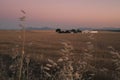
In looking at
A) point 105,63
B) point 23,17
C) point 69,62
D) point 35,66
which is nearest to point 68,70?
point 69,62

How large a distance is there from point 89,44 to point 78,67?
433 millimetres

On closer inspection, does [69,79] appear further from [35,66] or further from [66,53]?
[35,66]

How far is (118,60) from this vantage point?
432 cm

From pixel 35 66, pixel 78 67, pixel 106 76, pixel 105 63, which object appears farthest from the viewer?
pixel 105 63

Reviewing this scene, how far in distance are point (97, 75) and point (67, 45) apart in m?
8.10

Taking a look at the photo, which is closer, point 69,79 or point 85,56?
point 69,79

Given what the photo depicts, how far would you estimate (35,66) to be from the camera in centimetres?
1315

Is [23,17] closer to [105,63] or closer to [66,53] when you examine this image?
[66,53]

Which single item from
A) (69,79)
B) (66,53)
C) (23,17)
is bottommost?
(69,79)

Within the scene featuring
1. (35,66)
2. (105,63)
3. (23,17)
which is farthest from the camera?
(105,63)

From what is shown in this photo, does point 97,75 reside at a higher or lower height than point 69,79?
lower

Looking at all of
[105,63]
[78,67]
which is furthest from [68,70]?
[105,63]

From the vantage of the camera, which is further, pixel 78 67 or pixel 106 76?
pixel 106 76

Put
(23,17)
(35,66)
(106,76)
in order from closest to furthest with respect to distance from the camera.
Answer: (23,17) < (106,76) < (35,66)
